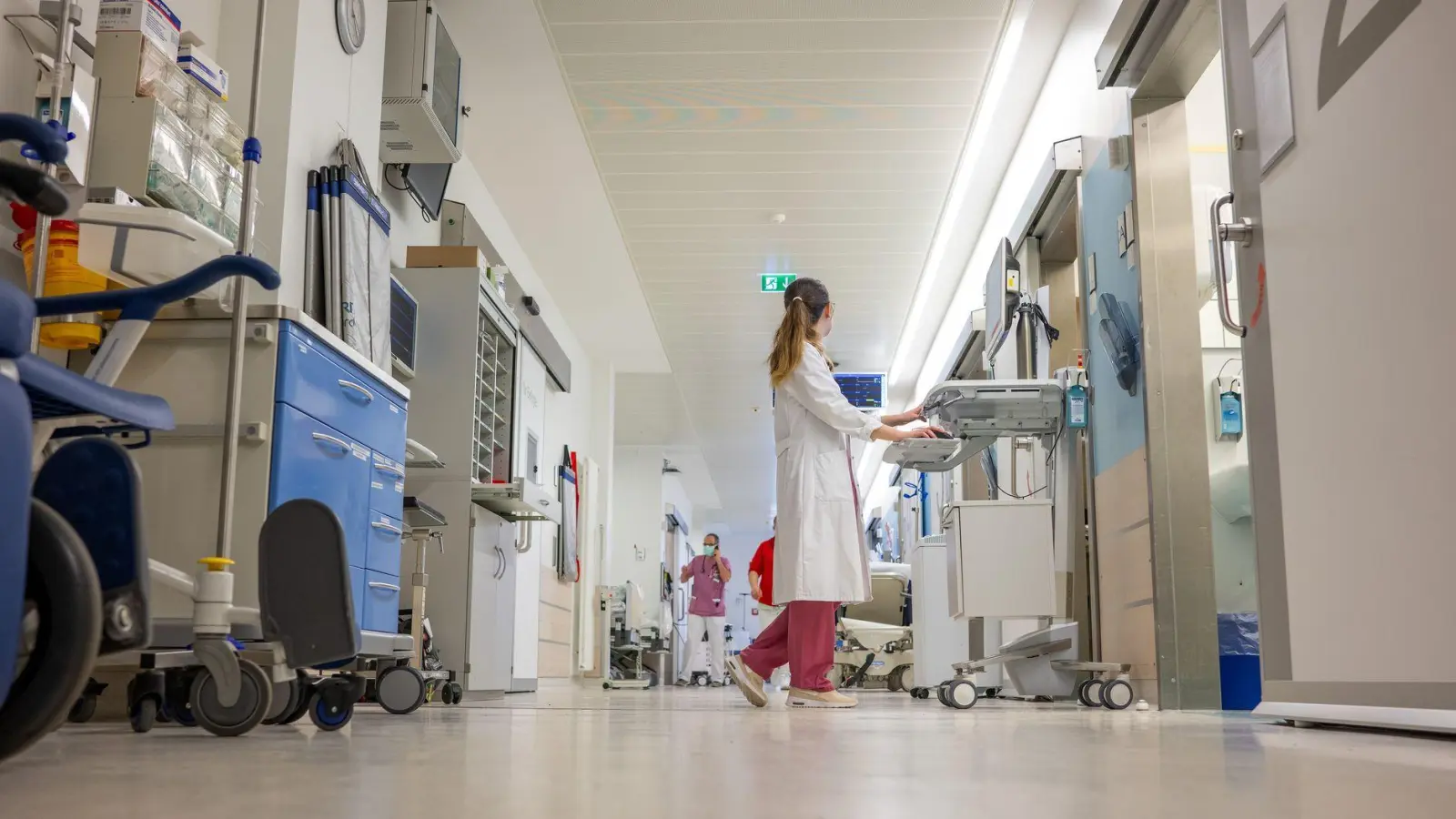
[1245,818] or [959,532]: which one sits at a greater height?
[959,532]

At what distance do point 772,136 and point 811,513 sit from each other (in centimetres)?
308

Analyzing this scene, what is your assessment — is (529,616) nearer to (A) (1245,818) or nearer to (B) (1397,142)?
(B) (1397,142)

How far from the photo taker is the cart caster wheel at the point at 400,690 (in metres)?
3.14

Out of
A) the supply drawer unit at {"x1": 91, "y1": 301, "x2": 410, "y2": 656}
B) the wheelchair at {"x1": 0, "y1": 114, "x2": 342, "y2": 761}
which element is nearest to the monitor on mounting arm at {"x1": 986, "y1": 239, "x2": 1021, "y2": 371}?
the supply drawer unit at {"x1": 91, "y1": 301, "x2": 410, "y2": 656}

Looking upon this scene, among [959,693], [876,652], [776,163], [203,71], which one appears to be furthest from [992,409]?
[876,652]

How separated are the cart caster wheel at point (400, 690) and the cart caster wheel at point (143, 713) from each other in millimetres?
894

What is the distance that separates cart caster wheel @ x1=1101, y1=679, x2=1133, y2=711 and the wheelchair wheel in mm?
3400

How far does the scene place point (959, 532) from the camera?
4.75 metres

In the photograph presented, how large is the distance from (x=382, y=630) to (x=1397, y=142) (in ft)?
9.31

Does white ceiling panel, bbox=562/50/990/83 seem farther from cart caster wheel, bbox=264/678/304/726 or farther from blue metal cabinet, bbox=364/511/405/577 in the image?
cart caster wheel, bbox=264/678/304/726

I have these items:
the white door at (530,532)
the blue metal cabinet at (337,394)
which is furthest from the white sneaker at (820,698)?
the white door at (530,532)

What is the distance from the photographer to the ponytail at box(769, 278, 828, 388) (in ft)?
14.2

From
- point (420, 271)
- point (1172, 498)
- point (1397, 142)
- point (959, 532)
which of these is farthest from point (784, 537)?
point (1397, 142)

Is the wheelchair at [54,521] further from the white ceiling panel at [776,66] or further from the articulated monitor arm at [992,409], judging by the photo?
the white ceiling panel at [776,66]
